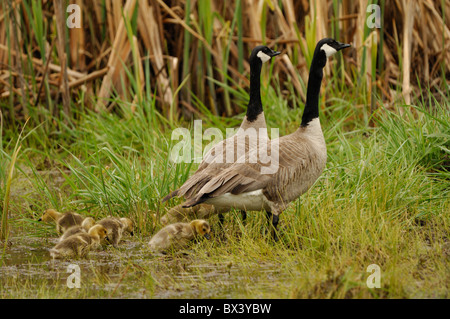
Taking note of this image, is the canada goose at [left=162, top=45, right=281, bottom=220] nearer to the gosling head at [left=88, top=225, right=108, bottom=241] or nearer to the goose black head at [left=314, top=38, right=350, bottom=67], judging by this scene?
the gosling head at [left=88, top=225, right=108, bottom=241]

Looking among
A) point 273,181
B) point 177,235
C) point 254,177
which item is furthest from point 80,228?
point 273,181

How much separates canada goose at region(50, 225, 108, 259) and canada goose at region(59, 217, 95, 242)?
0.53 feet

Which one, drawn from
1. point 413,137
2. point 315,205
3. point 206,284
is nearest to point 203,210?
point 315,205

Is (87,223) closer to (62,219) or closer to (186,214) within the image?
(62,219)

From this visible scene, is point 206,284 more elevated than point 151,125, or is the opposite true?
point 151,125

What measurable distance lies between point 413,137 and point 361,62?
2027 millimetres

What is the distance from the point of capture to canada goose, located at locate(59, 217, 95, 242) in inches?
182

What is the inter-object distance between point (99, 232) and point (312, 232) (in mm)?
1444

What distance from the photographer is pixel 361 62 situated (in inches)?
289

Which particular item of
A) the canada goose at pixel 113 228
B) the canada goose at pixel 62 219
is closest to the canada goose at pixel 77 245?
the canada goose at pixel 113 228

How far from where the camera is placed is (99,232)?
4484 mm

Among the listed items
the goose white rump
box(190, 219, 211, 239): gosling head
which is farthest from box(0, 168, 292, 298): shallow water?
the goose white rump

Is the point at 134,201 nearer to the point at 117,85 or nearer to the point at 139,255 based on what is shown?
the point at 139,255

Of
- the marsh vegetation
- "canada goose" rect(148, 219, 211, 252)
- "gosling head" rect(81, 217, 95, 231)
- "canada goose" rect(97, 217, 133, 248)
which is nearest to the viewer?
the marsh vegetation
